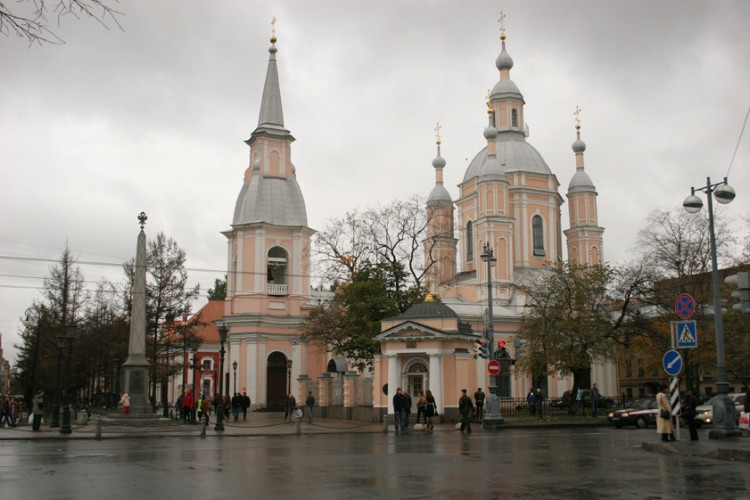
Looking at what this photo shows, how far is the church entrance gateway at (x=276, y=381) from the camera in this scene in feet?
188

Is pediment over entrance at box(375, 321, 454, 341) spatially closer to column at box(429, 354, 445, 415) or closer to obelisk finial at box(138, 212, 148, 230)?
column at box(429, 354, 445, 415)

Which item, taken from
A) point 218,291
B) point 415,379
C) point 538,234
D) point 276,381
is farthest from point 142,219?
point 218,291

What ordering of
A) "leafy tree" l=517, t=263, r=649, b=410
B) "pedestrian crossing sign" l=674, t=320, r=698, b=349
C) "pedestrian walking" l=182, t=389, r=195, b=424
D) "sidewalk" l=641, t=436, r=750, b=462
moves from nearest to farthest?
"sidewalk" l=641, t=436, r=750, b=462
"pedestrian crossing sign" l=674, t=320, r=698, b=349
"pedestrian walking" l=182, t=389, r=195, b=424
"leafy tree" l=517, t=263, r=649, b=410

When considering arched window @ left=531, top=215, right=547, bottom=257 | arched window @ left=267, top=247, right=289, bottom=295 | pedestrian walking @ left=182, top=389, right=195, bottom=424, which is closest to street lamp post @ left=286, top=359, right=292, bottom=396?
arched window @ left=267, top=247, right=289, bottom=295

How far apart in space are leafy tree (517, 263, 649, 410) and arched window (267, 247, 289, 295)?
22.0 meters

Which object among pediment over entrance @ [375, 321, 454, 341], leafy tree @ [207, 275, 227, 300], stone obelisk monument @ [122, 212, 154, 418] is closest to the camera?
stone obelisk monument @ [122, 212, 154, 418]

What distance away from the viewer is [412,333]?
3750 centimetres

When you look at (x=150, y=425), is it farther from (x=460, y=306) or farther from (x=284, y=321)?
(x=460, y=306)

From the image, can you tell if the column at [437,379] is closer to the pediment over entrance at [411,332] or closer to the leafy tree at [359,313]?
the pediment over entrance at [411,332]

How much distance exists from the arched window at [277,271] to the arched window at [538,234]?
21339mm

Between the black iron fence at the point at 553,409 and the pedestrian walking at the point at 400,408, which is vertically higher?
the pedestrian walking at the point at 400,408

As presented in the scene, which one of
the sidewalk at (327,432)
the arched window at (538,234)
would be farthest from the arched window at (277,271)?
the arched window at (538,234)

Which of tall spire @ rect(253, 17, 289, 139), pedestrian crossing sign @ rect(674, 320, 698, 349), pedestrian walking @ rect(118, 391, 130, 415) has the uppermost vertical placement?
tall spire @ rect(253, 17, 289, 139)

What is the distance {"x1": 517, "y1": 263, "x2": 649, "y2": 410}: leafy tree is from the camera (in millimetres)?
39125
